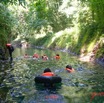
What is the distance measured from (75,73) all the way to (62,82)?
3.40m

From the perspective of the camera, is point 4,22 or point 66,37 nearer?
point 4,22

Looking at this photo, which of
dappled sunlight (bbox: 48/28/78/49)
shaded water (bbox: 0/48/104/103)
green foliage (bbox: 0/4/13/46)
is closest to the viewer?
shaded water (bbox: 0/48/104/103)

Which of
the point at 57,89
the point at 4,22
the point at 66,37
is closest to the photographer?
the point at 57,89

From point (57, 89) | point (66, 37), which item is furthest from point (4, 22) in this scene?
point (66, 37)

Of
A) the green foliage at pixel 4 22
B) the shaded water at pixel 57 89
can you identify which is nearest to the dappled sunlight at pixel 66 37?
the green foliage at pixel 4 22

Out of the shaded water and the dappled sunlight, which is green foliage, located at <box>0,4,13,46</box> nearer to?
the shaded water

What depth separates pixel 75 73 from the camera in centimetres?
1883

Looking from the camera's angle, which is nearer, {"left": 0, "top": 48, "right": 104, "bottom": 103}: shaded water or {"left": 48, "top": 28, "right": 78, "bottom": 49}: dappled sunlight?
{"left": 0, "top": 48, "right": 104, "bottom": 103}: shaded water

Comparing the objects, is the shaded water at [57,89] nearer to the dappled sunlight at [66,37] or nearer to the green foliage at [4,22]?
the green foliage at [4,22]

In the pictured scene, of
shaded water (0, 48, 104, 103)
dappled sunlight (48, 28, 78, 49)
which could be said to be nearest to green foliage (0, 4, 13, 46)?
shaded water (0, 48, 104, 103)

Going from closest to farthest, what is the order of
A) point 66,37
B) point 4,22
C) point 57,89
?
point 57,89 < point 4,22 < point 66,37

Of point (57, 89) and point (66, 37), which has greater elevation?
point (66, 37)

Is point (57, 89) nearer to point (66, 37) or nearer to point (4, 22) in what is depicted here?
point (4, 22)

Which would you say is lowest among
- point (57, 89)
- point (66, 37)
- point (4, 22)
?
point (57, 89)
